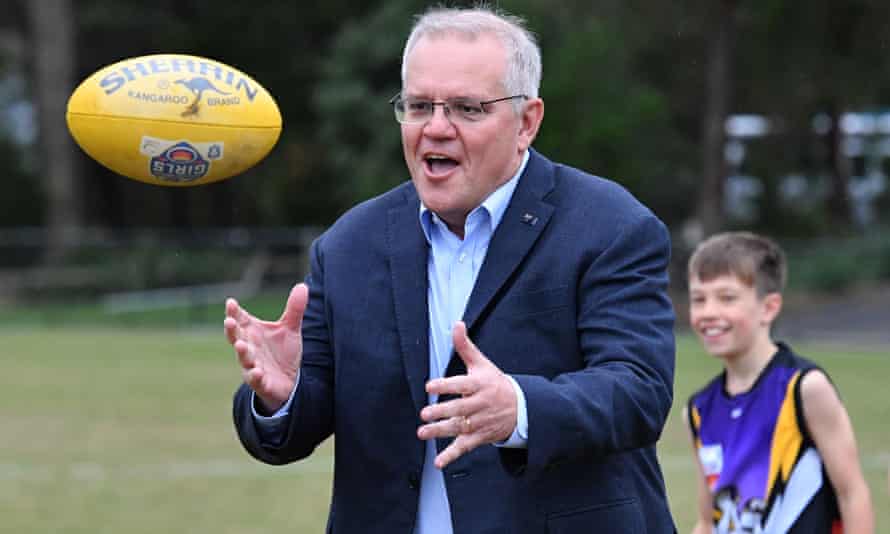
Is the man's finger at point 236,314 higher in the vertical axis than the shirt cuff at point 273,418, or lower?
higher

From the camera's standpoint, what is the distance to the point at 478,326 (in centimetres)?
347

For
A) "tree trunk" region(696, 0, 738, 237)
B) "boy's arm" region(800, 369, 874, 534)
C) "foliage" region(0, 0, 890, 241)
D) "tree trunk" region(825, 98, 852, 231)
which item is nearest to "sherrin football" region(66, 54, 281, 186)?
"boy's arm" region(800, 369, 874, 534)

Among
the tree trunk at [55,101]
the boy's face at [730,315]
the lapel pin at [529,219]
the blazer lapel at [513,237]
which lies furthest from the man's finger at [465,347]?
the tree trunk at [55,101]

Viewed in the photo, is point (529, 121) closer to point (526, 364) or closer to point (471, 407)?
point (526, 364)

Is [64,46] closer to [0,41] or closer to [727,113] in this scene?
[0,41]

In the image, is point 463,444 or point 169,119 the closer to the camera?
point 463,444

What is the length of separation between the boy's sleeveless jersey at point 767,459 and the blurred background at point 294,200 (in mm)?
4466

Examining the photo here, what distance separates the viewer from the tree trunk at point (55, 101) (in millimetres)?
30984

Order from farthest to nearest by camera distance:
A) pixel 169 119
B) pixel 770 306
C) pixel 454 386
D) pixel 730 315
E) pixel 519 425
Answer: pixel 770 306 → pixel 730 315 → pixel 169 119 → pixel 519 425 → pixel 454 386

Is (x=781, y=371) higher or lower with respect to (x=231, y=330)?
lower

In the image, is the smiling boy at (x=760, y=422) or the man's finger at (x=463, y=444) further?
the smiling boy at (x=760, y=422)

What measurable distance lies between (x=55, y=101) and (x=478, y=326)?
29.6 m

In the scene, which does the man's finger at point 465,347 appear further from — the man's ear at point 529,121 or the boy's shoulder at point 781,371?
the boy's shoulder at point 781,371

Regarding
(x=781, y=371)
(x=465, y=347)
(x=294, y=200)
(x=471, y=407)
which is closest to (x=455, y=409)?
(x=471, y=407)
